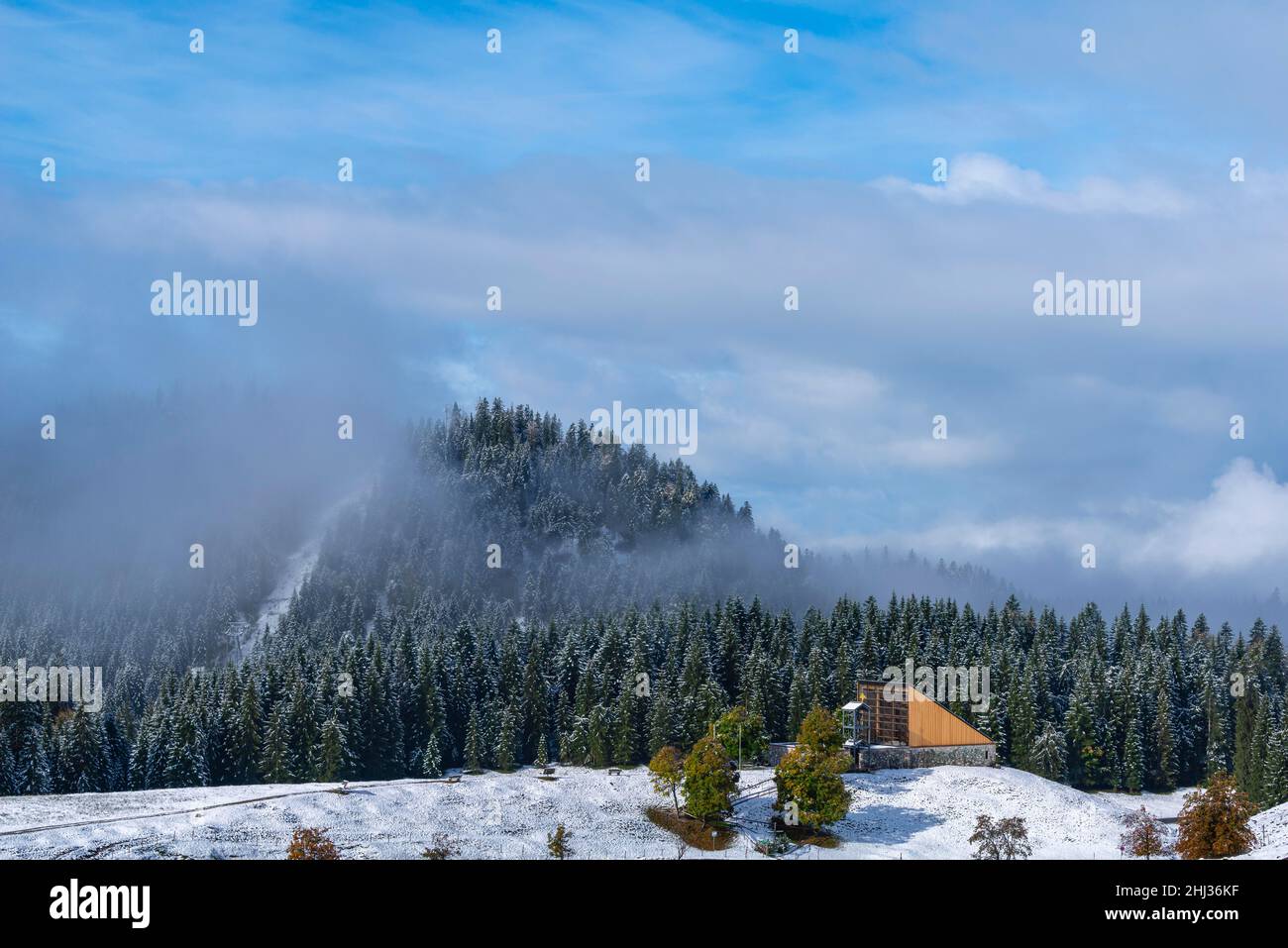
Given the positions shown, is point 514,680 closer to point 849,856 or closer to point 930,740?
point 930,740

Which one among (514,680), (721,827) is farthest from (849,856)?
(514,680)

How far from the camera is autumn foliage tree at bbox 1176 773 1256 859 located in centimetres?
8356

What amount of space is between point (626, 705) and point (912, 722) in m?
27.7

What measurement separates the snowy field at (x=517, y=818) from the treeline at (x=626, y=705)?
14579 mm

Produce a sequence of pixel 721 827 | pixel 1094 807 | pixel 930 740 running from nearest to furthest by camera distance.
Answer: pixel 721 827
pixel 1094 807
pixel 930 740

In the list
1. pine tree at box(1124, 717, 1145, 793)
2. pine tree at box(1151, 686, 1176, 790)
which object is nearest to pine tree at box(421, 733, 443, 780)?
pine tree at box(1124, 717, 1145, 793)

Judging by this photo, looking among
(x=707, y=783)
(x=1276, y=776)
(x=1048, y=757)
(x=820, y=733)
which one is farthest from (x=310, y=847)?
(x=1276, y=776)

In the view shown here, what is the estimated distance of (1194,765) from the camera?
14338 centimetres

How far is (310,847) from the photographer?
256 feet

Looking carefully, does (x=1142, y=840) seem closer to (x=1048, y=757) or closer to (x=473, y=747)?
(x=1048, y=757)

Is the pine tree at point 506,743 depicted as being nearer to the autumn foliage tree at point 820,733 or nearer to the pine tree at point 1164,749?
the autumn foliage tree at point 820,733

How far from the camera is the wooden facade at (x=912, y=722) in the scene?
4961 inches

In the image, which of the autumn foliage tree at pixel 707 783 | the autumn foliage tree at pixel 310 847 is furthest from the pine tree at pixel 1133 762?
the autumn foliage tree at pixel 310 847
